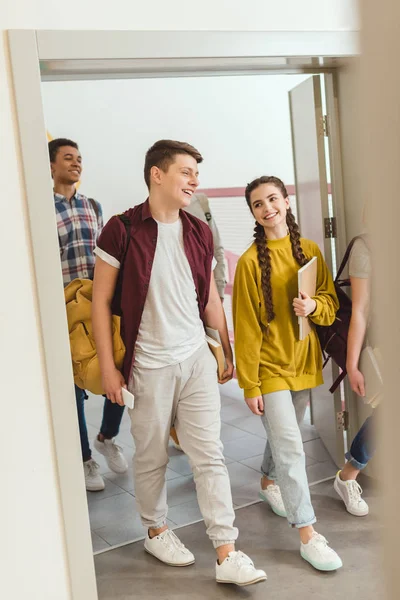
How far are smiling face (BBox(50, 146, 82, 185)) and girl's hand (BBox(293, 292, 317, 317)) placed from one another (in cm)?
124

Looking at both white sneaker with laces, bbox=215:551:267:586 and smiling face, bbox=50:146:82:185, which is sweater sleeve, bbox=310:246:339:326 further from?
smiling face, bbox=50:146:82:185

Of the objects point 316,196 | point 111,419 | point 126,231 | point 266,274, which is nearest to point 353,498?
point 266,274

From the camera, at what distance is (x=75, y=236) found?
3.32 m

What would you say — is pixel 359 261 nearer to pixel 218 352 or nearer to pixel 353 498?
pixel 218 352

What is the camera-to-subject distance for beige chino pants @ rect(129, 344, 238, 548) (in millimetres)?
2605

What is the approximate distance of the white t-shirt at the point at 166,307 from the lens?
2.59m

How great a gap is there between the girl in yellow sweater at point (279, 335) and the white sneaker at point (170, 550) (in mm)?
421

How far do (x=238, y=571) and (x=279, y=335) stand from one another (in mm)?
875

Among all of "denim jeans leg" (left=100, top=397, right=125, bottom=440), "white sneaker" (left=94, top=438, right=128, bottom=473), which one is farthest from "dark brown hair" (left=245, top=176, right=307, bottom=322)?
"white sneaker" (left=94, top=438, right=128, bottom=473)

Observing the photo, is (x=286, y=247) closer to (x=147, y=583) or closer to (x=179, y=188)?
(x=179, y=188)

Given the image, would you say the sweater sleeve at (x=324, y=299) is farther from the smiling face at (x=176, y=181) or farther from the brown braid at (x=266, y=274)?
the smiling face at (x=176, y=181)

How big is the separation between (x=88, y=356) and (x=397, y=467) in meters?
2.36

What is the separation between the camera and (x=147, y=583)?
2688 millimetres

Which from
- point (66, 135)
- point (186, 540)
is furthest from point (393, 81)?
point (66, 135)
